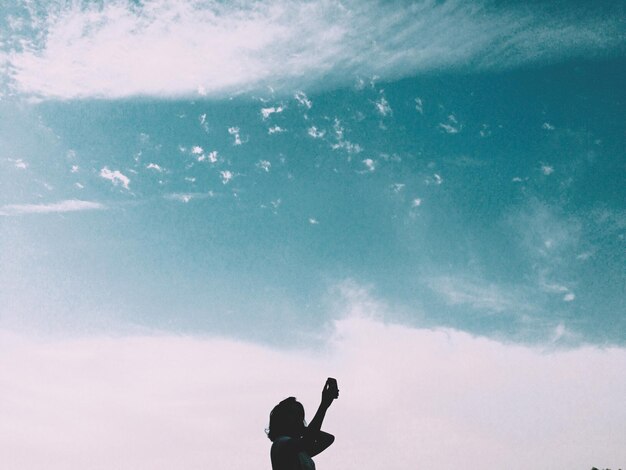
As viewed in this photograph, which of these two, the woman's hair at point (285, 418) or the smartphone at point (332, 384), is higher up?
the smartphone at point (332, 384)

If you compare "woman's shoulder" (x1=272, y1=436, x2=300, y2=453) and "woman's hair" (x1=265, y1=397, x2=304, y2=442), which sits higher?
"woman's hair" (x1=265, y1=397, x2=304, y2=442)

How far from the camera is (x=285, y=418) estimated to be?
4543 millimetres

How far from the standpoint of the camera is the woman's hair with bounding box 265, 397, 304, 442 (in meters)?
4.51

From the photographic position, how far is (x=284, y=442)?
428cm

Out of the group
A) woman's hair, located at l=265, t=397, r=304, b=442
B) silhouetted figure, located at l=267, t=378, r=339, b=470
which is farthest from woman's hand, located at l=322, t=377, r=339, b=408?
woman's hair, located at l=265, t=397, r=304, b=442

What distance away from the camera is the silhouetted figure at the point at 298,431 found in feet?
14.0

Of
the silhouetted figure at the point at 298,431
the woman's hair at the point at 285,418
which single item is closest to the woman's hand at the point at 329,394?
the silhouetted figure at the point at 298,431

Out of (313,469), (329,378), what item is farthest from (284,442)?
(329,378)

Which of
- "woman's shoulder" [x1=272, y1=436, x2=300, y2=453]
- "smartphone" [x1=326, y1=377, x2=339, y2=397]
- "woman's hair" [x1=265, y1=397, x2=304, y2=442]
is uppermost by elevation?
"smartphone" [x1=326, y1=377, x2=339, y2=397]

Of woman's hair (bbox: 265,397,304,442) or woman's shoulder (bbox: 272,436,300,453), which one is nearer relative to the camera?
woman's shoulder (bbox: 272,436,300,453)

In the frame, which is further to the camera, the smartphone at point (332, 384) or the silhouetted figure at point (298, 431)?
the smartphone at point (332, 384)

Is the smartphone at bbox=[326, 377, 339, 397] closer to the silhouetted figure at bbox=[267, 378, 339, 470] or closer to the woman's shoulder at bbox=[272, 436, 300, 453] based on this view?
the silhouetted figure at bbox=[267, 378, 339, 470]

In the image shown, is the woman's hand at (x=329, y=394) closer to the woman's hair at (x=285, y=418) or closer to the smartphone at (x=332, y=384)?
the smartphone at (x=332, y=384)

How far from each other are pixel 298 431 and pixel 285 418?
0.58 feet
